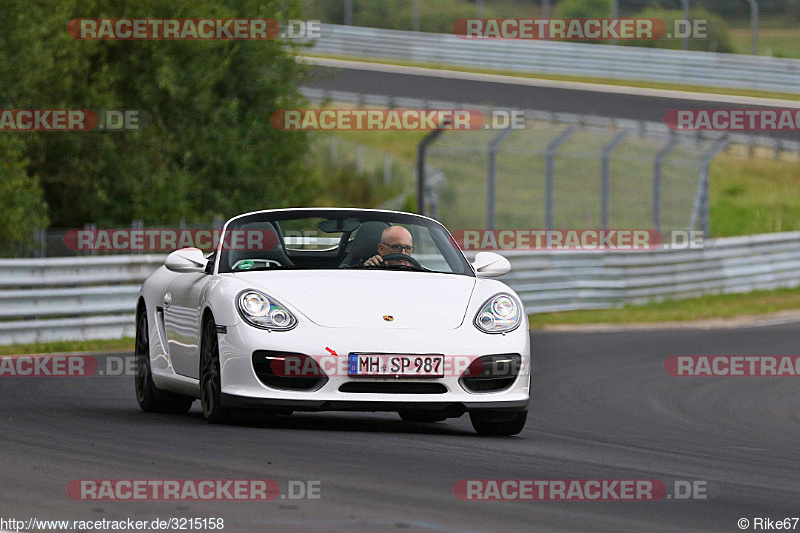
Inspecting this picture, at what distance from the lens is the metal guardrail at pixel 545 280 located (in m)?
16.1

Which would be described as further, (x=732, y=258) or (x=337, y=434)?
(x=732, y=258)

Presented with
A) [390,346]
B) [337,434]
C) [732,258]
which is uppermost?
[390,346]

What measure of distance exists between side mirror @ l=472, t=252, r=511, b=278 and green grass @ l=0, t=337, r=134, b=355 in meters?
7.30

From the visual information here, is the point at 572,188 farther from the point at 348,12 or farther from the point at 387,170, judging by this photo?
the point at 348,12

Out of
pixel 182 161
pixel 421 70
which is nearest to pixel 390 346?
pixel 182 161

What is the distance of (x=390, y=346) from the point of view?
817cm

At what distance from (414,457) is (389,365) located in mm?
790

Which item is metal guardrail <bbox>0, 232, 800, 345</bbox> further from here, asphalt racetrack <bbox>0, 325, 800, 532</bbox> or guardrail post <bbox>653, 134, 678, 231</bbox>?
asphalt racetrack <bbox>0, 325, 800, 532</bbox>

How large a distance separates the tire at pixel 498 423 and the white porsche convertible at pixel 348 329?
0.4 inches

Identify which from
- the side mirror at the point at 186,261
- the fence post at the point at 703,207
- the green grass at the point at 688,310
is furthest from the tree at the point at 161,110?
the side mirror at the point at 186,261

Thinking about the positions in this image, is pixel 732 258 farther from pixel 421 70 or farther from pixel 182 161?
pixel 421 70

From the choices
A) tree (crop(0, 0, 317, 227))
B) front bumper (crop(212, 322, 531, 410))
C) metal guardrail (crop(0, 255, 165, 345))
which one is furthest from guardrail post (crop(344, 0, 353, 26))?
front bumper (crop(212, 322, 531, 410))

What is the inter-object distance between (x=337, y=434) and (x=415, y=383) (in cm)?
53

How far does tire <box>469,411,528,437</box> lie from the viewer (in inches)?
343
